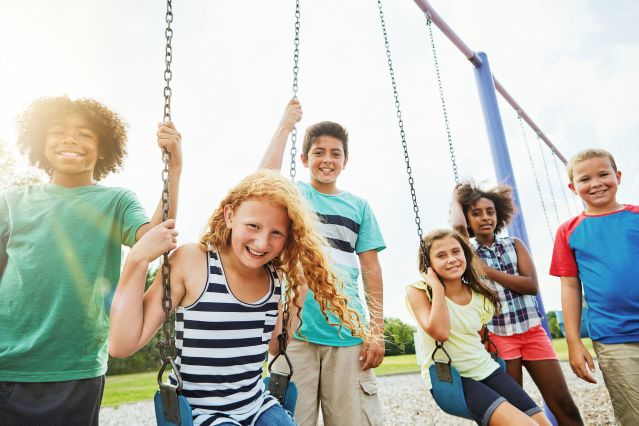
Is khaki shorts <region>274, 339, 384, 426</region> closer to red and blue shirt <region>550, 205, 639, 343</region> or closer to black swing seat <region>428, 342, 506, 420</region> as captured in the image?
black swing seat <region>428, 342, 506, 420</region>

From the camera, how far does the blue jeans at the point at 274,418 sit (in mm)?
1648

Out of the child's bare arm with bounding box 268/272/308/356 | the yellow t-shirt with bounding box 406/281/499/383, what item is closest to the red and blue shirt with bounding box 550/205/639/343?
the yellow t-shirt with bounding box 406/281/499/383

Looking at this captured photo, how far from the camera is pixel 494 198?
374 cm

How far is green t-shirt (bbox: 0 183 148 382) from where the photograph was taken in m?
1.82

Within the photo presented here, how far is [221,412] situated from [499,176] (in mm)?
4174

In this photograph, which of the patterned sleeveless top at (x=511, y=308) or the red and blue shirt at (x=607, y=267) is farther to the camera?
the patterned sleeveless top at (x=511, y=308)

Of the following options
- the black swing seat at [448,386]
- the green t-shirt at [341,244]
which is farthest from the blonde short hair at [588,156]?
the black swing seat at [448,386]

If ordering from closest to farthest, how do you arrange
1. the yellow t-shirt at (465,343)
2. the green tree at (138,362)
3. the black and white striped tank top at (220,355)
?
the black and white striped tank top at (220,355), the yellow t-shirt at (465,343), the green tree at (138,362)

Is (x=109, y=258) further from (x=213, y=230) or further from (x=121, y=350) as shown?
(x=121, y=350)

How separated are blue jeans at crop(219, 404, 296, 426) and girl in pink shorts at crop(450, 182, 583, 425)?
194 centimetres

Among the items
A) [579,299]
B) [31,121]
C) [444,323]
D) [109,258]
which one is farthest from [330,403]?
[31,121]

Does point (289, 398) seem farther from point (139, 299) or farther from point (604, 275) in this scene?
point (604, 275)

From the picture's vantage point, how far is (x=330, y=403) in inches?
93.1

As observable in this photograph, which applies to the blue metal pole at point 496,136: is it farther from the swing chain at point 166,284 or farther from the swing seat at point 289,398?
the swing chain at point 166,284
